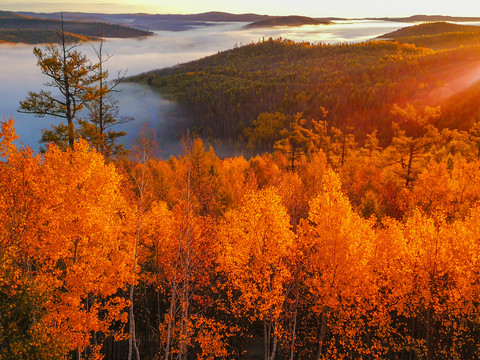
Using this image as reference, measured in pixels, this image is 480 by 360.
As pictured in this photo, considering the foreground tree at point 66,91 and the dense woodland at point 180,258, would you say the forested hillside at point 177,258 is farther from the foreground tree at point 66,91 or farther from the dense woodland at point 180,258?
the foreground tree at point 66,91

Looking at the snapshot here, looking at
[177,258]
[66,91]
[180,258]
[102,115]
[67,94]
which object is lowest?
[180,258]

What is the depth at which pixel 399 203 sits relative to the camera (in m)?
39.6

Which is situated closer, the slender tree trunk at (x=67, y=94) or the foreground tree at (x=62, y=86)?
the foreground tree at (x=62, y=86)

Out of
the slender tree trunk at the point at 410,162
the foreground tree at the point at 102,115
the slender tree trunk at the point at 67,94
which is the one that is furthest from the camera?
the slender tree trunk at the point at 410,162

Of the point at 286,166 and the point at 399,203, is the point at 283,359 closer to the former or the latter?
the point at 399,203

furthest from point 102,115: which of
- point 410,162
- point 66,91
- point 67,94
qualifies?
point 410,162

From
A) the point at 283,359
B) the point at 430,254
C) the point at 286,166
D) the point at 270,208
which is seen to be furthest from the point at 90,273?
the point at 286,166

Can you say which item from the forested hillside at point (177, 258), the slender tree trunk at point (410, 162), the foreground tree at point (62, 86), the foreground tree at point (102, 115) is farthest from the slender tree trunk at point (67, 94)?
the slender tree trunk at point (410, 162)

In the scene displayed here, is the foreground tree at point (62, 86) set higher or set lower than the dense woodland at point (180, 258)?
higher

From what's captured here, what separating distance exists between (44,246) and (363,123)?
152819mm

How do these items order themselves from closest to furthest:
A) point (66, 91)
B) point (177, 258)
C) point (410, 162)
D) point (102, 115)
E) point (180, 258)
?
1. point (177, 258)
2. point (180, 258)
3. point (66, 91)
4. point (102, 115)
5. point (410, 162)

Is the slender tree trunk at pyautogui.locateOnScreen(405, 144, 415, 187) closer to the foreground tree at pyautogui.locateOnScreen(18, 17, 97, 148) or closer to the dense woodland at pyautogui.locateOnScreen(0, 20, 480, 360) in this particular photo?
the dense woodland at pyautogui.locateOnScreen(0, 20, 480, 360)

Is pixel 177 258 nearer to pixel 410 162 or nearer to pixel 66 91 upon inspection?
pixel 66 91

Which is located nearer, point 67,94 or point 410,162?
point 67,94
